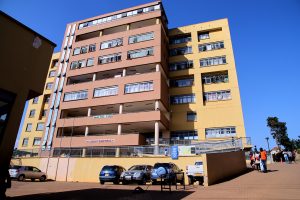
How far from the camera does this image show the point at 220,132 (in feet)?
104

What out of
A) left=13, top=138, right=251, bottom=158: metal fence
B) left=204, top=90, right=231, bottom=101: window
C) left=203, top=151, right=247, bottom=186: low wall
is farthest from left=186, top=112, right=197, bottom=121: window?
left=203, top=151, right=247, bottom=186: low wall

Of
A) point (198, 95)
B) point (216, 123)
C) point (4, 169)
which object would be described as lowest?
point (4, 169)

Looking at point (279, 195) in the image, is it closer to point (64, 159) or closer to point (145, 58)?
point (64, 159)

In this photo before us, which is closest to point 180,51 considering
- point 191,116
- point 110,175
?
point 191,116

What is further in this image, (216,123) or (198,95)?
(198,95)

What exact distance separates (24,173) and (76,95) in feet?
54.2

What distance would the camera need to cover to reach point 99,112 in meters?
36.3

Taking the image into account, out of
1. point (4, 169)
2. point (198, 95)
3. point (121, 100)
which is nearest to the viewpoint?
point (4, 169)

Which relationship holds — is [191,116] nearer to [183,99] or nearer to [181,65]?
[183,99]

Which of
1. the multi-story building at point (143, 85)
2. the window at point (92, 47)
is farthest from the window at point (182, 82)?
the window at point (92, 47)

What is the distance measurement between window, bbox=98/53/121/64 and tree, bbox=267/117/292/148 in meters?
50.6

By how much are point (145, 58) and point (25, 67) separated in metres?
25.7

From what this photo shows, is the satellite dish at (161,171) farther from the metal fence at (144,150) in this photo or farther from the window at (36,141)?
the window at (36,141)

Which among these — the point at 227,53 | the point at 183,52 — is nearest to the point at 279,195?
the point at 227,53
